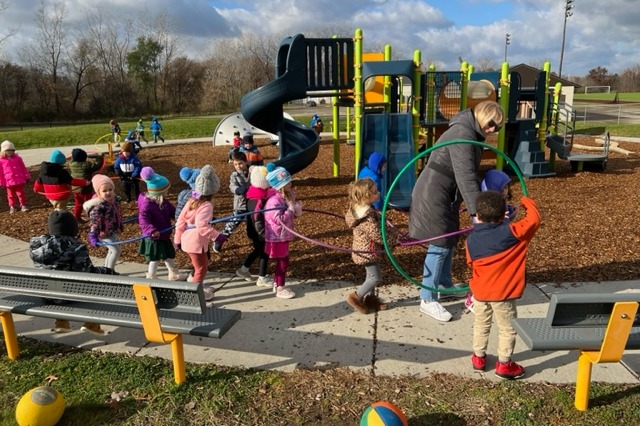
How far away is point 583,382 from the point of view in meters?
3.30

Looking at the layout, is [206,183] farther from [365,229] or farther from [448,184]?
[448,184]

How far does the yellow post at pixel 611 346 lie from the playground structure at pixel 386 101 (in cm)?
624

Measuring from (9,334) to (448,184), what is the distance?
13.3 ft

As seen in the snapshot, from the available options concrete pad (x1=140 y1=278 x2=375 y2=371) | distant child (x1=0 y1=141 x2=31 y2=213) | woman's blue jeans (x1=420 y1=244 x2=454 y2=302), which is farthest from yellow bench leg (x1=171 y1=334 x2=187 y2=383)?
distant child (x1=0 y1=141 x2=31 y2=213)

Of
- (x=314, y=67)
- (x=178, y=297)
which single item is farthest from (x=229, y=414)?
(x=314, y=67)

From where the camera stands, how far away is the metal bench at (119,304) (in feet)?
11.8

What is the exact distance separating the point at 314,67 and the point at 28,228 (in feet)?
22.2

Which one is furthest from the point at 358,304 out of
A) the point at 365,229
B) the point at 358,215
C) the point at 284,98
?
the point at 284,98

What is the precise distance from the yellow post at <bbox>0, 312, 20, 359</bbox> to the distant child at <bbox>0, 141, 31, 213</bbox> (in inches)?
266

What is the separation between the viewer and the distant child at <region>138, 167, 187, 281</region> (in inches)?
210

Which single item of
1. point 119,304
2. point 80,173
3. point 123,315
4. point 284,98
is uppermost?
point 284,98

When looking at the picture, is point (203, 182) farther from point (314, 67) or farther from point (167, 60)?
point (167, 60)

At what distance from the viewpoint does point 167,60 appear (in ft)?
223

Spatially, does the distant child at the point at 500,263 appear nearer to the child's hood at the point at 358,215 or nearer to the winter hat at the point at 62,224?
the child's hood at the point at 358,215
